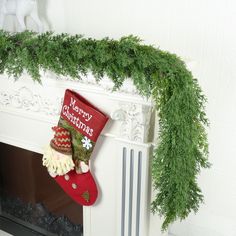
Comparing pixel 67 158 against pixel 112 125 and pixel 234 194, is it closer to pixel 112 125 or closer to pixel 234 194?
pixel 112 125

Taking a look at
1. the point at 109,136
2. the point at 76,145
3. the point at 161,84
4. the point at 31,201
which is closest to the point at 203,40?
the point at 161,84

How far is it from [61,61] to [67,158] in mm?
373

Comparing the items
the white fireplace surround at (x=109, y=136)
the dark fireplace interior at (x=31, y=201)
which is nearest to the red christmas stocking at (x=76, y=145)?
the white fireplace surround at (x=109, y=136)

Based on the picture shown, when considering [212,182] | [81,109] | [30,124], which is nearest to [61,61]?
[81,109]

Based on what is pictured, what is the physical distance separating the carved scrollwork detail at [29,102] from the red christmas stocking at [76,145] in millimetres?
78

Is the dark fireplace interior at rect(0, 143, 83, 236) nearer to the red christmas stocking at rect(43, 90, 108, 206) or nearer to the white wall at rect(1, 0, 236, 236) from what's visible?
the red christmas stocking at rect(43, 90, 108, 206)

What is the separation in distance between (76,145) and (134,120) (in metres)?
0.29

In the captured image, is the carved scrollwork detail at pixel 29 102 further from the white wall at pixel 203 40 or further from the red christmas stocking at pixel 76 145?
the white wall at pixel 203 40

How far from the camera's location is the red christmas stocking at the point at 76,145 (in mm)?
1340

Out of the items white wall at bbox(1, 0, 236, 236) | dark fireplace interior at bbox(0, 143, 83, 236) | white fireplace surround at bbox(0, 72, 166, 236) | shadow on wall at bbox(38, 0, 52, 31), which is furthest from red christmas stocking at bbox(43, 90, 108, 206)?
shadow on wall at bbox(38, 0, 52, 31)

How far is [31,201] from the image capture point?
1833 mm

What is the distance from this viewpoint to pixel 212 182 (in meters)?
1.65

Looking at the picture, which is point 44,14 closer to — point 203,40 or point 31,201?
point 203,40

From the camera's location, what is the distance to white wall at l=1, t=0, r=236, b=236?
1425 millimetres
